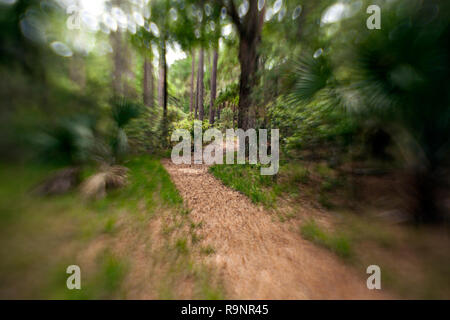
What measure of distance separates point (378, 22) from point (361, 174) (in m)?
2.35

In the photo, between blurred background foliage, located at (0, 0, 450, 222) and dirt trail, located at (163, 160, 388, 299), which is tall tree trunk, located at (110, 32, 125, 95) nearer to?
blurred background foliage, located at (0, 0, 450, 222)

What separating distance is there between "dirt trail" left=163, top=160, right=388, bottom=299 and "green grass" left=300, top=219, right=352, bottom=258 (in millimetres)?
100

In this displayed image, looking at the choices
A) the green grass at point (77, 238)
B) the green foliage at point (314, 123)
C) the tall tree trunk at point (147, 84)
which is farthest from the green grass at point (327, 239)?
the tall tree trunk at point (147, 84)

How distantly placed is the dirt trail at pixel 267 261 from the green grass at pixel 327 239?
0.10 m

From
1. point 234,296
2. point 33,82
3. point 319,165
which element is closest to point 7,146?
point 33,82

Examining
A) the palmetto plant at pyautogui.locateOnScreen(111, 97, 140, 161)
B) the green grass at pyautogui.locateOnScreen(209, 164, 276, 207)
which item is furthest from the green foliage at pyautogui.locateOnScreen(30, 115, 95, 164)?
the green grass at pyautogui.locateOnScreen(209, 164, 276, 207)

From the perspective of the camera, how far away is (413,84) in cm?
183

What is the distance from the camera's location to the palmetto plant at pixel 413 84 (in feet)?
5.72

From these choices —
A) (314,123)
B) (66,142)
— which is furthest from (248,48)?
(66,142)

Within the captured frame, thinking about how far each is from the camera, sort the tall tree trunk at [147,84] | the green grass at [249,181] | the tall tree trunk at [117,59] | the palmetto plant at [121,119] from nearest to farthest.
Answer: the green grass at [249,181]
the palmetto plant at [121,119]
the tall tree trunk at [117,59]
the tall tree trunk at [147,84]

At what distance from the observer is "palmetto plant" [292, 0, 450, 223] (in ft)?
5.72

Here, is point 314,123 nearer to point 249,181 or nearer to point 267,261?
point 249,181

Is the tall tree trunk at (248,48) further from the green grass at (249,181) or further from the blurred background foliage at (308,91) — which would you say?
the green grass at (249,181)

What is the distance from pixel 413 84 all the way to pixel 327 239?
2.35 metres
